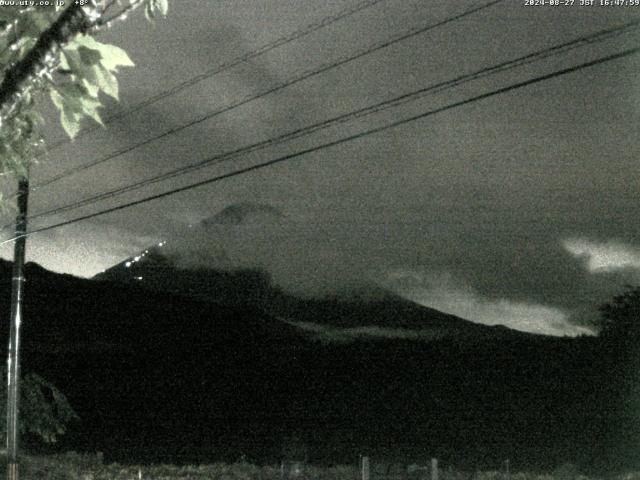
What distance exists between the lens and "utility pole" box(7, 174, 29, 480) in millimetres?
14930

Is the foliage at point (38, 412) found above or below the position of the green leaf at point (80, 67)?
below

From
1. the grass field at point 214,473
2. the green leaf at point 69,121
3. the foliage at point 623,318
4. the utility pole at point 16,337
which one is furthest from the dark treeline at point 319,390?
the green leaf at point 69,121

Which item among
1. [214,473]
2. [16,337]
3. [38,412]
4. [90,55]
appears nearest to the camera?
[90,55]

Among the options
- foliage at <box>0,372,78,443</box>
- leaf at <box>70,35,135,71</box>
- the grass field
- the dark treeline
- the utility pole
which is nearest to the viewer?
leaf at <box>70,35,135,71</box>

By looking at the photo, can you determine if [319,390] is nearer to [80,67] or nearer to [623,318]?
[623,318]

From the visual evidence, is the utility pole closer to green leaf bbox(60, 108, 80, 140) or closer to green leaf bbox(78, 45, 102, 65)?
green leaf bbox(60, 108, 80, 140)

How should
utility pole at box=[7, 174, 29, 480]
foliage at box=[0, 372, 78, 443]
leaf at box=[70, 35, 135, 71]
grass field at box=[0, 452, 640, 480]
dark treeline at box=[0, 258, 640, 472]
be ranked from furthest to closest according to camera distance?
dark treeline at box=[0, 258, 640, 472]
grass field at box=[0, 452, 640, 480]
foliage at box=[0, 372, 78, 443]
utility pole at box=[7, 174, 29, 480]
leaf at box=[70, 35, 135, 71]

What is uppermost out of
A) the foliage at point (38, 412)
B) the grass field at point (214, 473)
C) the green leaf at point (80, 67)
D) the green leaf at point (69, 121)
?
the green leaf at point (80, 67)

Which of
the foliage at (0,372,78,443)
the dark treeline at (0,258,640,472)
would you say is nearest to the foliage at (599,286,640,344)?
the dark treeline at (0,258,640,472)

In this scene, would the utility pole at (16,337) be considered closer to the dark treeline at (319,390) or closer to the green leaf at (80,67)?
the green leaf at (80,67)

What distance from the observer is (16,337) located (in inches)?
610

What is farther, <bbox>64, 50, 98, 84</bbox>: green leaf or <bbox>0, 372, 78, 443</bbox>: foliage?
<bbox>0, 372, 78, 443</bbox>: foliage

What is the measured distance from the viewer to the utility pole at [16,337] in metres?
14.9

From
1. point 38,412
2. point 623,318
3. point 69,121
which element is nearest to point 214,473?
point 38,412
